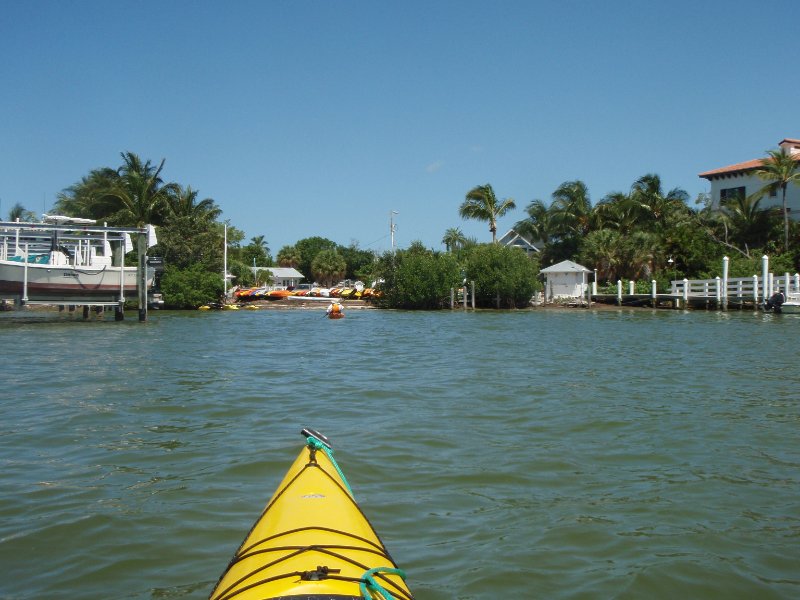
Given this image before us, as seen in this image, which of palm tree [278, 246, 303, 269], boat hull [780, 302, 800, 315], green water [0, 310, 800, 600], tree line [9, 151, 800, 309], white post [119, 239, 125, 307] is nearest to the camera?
green water [0, 310, 800, 600]

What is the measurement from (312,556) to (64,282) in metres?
31.8

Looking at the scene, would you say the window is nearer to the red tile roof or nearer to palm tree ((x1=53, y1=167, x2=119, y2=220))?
the red tile roof

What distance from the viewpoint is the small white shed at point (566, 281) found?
178 ft

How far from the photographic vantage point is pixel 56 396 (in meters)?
12.8

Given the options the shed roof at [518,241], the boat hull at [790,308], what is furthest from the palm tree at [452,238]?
the boat hull at [790,308]

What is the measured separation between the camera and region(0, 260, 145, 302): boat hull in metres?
30.9

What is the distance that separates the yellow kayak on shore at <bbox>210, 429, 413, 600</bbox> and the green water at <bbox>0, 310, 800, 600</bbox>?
0.95m

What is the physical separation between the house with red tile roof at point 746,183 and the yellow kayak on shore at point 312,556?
51.9 m

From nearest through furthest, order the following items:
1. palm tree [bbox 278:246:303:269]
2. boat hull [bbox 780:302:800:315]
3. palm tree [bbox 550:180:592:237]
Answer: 1. boat hull [bbox 780:302:800:315]
2. palm tree [bbox 550:180:592:237]
3. palm tree [bbox 278:246:303:269]

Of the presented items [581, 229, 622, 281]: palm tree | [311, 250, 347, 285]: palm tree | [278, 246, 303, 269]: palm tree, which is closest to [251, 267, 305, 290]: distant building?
[311, 250, 347, 285]: palm tree

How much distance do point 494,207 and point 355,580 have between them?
6187 cm

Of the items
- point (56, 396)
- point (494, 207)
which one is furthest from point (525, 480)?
point (494, 207)

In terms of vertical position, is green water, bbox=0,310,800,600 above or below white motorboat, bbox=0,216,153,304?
below

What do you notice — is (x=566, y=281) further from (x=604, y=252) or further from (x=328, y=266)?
(x=328, y=266)
